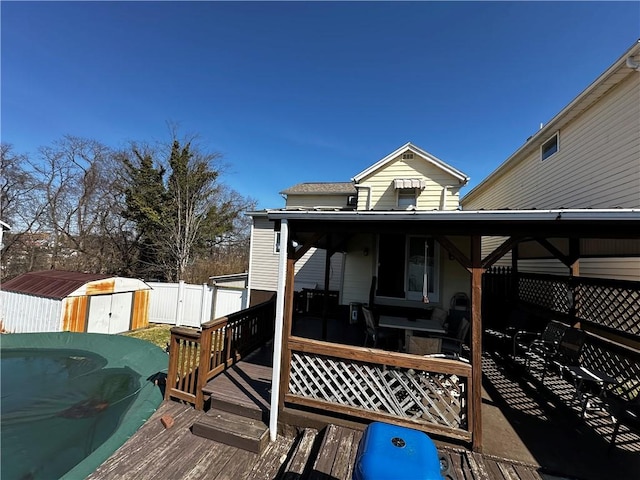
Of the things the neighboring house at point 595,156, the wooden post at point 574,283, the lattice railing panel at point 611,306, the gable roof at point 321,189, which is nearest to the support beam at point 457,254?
Result: the lattice railing panel at point 611,306

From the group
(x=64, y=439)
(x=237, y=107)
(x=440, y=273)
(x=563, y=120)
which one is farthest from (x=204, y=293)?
(x=563, y=120)

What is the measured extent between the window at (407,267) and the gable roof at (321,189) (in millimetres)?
4421

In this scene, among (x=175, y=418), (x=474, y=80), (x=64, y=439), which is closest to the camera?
(x=175, y=418)

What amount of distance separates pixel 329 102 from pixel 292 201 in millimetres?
4293

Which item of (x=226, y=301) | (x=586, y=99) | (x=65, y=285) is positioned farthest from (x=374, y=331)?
(x=65, y=285)

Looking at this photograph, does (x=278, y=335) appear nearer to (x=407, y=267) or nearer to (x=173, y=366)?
(x=173, y=366)

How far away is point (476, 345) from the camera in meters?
2.77

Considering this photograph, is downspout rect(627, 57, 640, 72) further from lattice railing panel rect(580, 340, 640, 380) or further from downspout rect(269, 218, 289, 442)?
downspout rect(269, 218, 289, 442)

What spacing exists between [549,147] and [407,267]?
18.8 feet

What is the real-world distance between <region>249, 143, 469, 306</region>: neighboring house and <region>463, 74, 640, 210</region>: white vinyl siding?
2251mm

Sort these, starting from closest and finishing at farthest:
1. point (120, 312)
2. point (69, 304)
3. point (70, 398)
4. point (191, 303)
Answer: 1. point (70, 398)
2. point (69, 304)
3. point (120, 312)
4. point (191, 303)

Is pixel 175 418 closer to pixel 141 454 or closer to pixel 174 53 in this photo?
pixel 141 454

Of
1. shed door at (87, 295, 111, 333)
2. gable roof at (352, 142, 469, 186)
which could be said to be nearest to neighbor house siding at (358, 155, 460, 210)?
gable roof at (352, 142, 469, 186)

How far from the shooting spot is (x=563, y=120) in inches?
261
